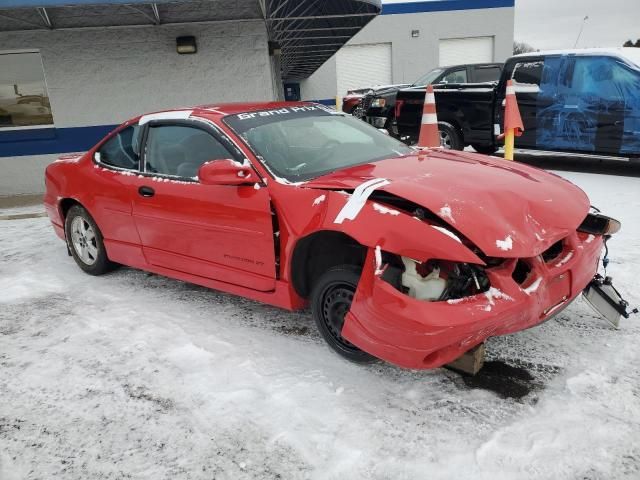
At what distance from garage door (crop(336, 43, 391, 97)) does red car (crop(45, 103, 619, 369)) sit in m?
22.9

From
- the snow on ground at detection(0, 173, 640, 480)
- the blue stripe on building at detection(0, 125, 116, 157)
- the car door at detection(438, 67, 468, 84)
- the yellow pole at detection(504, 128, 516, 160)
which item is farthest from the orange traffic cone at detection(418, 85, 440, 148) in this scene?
the blue stripe on building at detection(0, 125, 116, 157)

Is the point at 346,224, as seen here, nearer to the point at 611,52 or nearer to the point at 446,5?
the point at 611,52

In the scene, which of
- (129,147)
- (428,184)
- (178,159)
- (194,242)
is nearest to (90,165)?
(129,147)

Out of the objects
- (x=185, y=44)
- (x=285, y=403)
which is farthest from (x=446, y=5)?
(x=285, y=403)

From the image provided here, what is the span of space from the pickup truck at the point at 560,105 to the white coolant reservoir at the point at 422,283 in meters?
4.29

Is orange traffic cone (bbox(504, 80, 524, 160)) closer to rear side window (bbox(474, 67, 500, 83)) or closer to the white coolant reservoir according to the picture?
the white coolant reservoir

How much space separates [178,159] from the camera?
3682mm

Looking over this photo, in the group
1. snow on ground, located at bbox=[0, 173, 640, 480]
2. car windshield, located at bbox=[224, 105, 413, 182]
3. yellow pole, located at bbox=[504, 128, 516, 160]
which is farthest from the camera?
yellow pole, located at bbox=[504, 128, 516, 160]

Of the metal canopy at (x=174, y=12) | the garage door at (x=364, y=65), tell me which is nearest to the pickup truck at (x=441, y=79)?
the metal canopy at (x=174, y=12)

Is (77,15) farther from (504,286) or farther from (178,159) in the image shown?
(504,286)

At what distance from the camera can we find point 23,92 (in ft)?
28.5

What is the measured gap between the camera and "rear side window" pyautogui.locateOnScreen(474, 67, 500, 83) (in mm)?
10930

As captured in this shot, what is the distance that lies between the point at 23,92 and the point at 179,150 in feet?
21.7

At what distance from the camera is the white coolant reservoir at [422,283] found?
7.76 ft
